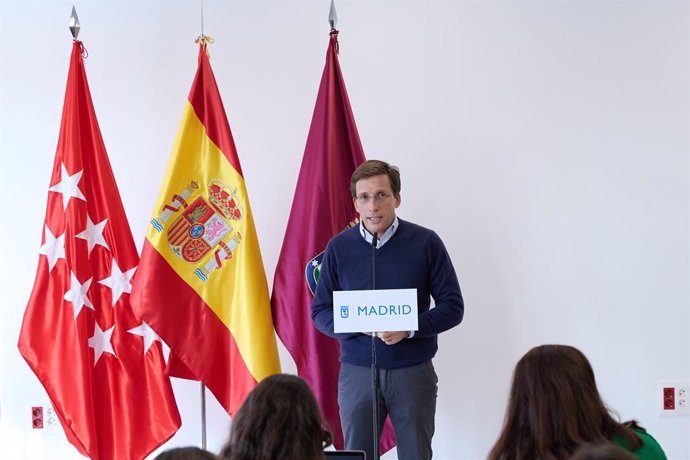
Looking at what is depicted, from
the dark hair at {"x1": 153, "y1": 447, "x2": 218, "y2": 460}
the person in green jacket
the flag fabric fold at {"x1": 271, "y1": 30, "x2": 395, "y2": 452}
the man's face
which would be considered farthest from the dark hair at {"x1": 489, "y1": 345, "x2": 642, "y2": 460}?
the flag fabric fold at {"x1": 271, "y1": 30, "x2": 395, "y2": 452}

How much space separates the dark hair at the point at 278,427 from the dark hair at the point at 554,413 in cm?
40

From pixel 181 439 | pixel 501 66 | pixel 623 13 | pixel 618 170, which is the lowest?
pixel 181 439

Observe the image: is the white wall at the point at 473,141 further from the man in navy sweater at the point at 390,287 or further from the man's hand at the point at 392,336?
the man's hand at the point at 392,336

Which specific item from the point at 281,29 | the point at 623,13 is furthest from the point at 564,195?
the point at 281,29

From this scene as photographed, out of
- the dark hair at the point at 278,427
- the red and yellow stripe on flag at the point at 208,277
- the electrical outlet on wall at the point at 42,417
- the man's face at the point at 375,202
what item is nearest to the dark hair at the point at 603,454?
the dark hair at the point at 278,427

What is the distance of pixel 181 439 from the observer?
3.27 metres

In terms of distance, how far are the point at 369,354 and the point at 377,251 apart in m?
0.37

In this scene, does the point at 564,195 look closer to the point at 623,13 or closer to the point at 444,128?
the point at 444,128

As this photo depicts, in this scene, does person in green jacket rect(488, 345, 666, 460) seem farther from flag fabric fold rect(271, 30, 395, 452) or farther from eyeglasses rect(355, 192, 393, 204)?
flag fabric fold rect(271, 30, 395, 452)

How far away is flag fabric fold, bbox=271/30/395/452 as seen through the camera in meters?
2.90

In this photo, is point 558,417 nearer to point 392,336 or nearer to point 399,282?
point 392,336

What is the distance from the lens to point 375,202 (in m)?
2.45

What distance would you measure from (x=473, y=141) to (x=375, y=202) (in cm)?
100

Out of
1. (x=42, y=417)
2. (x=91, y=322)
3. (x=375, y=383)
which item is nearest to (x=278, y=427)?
(x=375, y=383)
